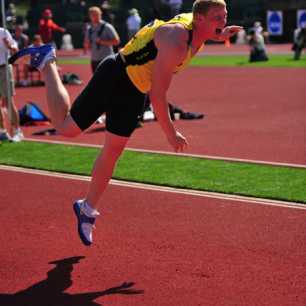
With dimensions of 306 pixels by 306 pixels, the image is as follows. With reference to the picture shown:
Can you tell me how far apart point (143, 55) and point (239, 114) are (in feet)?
30.0

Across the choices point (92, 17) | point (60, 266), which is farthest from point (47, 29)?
point (60, 266)

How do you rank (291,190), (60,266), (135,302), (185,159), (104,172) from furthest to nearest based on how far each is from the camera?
(185,159)
(291,190)
(104,172)
(60,266)
(135,302)

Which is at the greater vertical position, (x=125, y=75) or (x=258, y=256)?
(x=125, y=75)

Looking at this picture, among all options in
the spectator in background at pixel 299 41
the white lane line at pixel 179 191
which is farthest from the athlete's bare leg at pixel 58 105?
the spectator in background at pixel 299 41

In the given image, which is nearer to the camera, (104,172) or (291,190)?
(104,172)

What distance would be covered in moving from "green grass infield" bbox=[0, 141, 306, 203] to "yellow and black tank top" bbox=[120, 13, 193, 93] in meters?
2.51

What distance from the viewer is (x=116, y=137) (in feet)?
19.4

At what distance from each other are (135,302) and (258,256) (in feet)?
4.24

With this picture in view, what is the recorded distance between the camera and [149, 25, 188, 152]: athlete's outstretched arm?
17.5ft

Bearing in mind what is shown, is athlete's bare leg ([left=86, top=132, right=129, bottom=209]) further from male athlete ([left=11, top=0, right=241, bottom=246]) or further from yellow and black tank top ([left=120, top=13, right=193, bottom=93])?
yellow and black tank top ([left=120, top=13, right=193, bottom=93])

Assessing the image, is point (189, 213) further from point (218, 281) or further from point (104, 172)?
point (218, 281)

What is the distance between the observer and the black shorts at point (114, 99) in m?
5.87

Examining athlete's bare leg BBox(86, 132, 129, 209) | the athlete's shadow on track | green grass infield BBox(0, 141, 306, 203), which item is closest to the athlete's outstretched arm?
athlete's bare leg BBox(86, 132, 129, 209)

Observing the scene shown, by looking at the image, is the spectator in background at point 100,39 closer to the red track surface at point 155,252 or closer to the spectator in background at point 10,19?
the spectator in background at point 10,19
